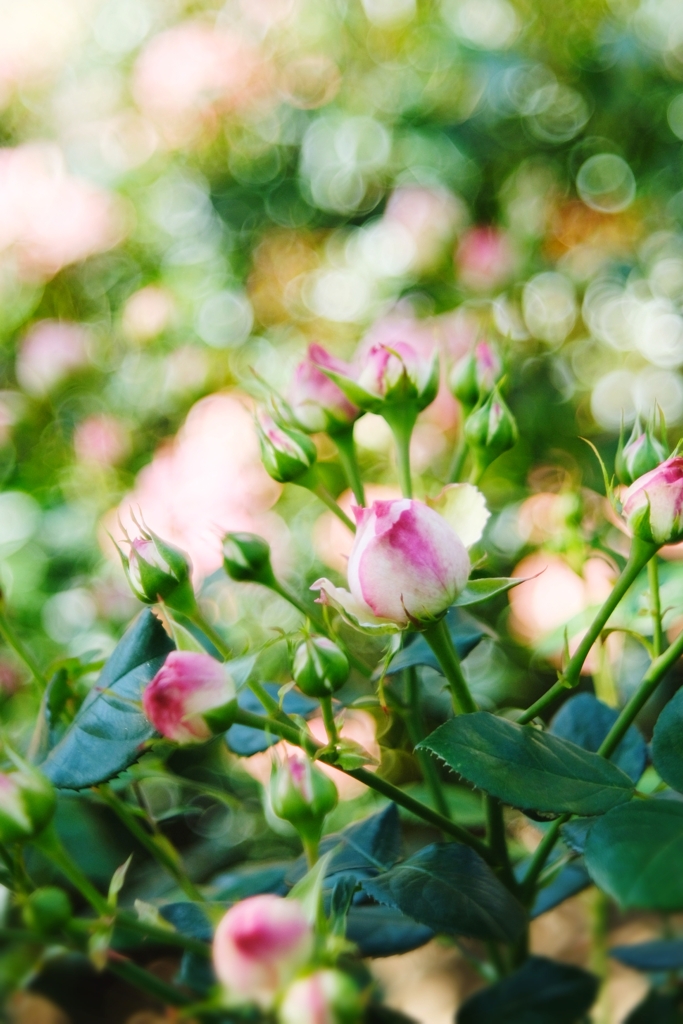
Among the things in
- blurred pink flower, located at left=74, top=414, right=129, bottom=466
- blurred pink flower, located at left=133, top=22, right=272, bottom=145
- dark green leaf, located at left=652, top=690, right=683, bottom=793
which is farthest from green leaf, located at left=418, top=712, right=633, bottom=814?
blurred pink flower, located at left=133, top=22, right=272, bottom=145

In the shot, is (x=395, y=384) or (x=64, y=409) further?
(x=64, y=409)

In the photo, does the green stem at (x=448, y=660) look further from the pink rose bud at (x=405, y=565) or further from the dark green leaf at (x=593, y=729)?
the dark green leaf at (x=593, y=729)

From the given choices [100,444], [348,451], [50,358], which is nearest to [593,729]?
[348,451]

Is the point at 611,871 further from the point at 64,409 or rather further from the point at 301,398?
the point at 64,409

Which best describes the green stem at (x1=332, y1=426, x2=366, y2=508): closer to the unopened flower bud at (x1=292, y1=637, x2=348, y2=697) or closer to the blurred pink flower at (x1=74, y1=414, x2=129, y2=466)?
the unopened flower bud at (x1=292, y1=637, x2=348, y2=697)

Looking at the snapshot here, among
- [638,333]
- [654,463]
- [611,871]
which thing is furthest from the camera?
[638,333]

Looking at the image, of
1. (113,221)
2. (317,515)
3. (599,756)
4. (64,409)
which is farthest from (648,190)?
(599,756)
